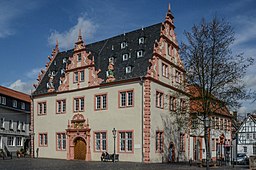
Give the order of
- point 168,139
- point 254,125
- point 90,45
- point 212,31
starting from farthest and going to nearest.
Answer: point 254,125 → point 90,45 → point 168,139 → point 212,31

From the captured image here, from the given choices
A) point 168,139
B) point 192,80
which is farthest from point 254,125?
point 192,80

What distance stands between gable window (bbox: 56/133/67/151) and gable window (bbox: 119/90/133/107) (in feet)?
32.5

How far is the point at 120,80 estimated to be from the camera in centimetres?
3859

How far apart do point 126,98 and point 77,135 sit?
8115 millimetres

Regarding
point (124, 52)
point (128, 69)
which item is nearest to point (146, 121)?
point (128, 69)

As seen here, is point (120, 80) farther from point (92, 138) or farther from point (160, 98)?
point (92, 138)

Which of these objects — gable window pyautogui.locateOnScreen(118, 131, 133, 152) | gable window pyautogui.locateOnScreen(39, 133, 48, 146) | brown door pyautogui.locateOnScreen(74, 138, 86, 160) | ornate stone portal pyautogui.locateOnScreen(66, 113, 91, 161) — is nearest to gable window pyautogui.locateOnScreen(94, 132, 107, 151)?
ornate stone portal pyautogui.locateOnScreen(66, 113, 91, 161)

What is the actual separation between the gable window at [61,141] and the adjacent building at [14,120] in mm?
14639

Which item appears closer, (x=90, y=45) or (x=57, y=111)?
(x=57, y=111)

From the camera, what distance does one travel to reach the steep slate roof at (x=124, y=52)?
127 feet

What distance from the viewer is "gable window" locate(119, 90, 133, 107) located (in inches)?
1490

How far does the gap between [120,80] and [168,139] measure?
8.42m

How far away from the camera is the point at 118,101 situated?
38.6 metres

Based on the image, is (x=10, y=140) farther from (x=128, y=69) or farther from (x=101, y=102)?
(x=128, y=69)
